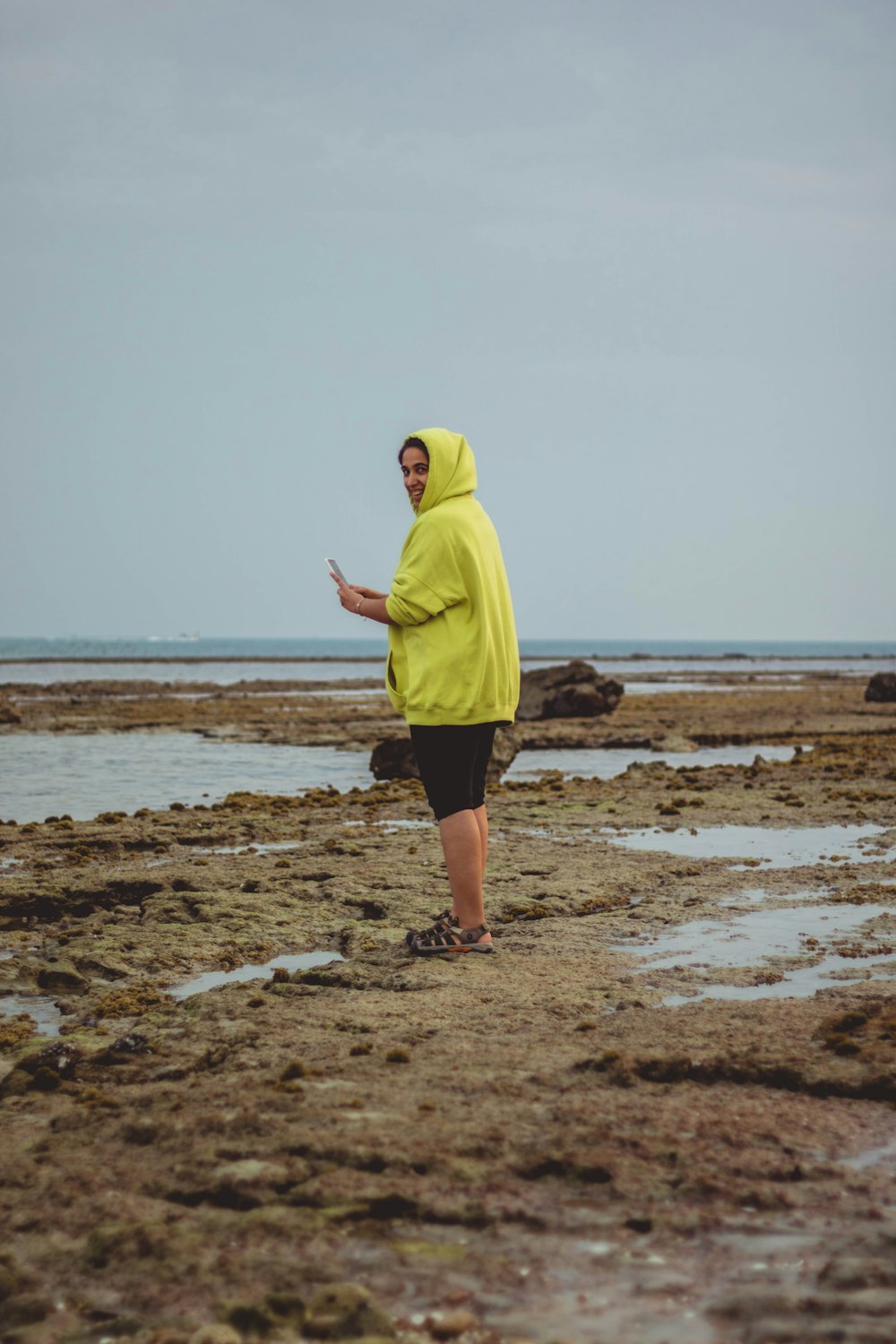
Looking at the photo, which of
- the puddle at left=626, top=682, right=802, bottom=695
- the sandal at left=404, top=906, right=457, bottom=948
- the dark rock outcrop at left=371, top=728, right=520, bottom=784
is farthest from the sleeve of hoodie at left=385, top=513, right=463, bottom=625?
the puddle at left=626, top=682, right=802, bottom=695

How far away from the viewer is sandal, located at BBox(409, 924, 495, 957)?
5266 mm

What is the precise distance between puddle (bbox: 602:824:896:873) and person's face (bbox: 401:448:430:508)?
11.0 ft

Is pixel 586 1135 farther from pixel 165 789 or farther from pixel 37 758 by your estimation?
pixel 37 758

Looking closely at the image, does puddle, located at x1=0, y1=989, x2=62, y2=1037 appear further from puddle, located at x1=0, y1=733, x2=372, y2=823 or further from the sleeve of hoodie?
puddle, located at x1=0, y1=733, x2=372, y2=823

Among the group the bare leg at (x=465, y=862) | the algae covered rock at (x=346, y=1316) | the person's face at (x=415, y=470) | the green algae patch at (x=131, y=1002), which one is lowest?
the green algae patch at (x=131, y=1002)

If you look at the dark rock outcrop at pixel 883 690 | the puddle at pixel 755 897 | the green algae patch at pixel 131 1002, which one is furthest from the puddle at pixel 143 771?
the dark rock outcrop at pixel 883 690

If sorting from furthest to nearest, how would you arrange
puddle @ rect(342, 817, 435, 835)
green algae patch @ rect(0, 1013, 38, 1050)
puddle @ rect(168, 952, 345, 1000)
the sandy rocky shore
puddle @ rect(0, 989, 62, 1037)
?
puddle @ rect(342, 817, 435, 835)
puddle @ rect(168, 952, 345, 1000)
puddle @ rect(0, 989, 62, 1037)
green algae patch @ rect(0, 1013, 38, 1050)
the sandy rocky shore

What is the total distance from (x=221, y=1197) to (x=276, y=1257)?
0.35 metres

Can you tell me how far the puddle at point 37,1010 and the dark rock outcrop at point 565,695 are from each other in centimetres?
2011

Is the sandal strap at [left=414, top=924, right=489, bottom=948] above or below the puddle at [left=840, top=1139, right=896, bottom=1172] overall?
below

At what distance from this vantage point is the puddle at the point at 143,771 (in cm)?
1142

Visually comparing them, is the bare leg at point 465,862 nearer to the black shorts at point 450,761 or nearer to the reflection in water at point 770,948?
the black shorts at point 450,761

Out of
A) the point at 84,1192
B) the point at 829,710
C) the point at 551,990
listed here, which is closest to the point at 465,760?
the point at 551,990

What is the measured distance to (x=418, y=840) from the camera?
8562mm
